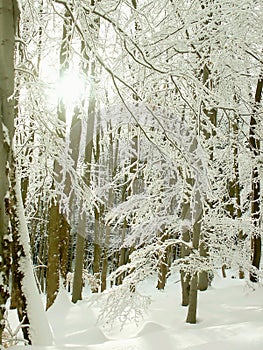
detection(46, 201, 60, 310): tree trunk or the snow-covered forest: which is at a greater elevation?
the snow-covered forest

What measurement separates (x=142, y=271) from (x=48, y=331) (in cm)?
248

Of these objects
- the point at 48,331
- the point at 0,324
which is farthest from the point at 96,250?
the point at 0,324

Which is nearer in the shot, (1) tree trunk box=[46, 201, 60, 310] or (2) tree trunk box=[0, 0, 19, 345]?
(2) tree trunk box=[0, 0, 19, 345]

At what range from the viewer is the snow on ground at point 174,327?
3.90m

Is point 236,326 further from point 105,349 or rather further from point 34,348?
point 34,348

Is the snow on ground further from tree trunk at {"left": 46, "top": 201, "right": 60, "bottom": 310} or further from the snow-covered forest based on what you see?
tree trunk at {"left": 46, "top": 201, "right": 60, "bottom": 310}

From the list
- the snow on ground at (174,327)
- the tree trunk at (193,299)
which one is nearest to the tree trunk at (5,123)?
the snow on ground at (174,327)

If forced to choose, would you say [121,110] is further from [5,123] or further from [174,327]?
[174,327]

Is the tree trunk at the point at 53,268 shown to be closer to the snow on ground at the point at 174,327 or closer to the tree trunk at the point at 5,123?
the snow on ground at the point at 174,327

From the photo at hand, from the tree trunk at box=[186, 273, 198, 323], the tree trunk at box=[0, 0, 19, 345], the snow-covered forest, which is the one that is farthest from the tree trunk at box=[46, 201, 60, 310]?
the tree trunk at box=[0, 0, 19, 345]

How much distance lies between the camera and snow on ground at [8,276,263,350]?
390cm

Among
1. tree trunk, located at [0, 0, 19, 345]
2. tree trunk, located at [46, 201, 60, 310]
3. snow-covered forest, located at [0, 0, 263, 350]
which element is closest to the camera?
tree trunk, located at [0, 0, 19, 345]

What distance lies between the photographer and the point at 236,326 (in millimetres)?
4703

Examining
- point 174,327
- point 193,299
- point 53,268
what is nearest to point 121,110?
point 193,299
